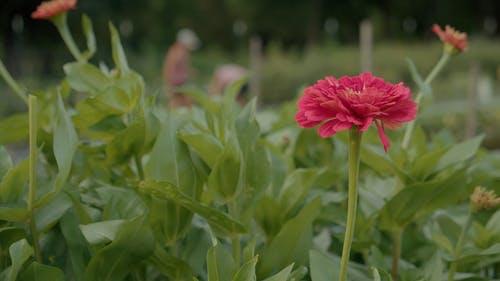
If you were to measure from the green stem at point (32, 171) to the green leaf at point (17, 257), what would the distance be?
1 cm

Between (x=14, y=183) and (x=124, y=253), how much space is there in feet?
0.54

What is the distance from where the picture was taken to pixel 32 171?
0.73 meters

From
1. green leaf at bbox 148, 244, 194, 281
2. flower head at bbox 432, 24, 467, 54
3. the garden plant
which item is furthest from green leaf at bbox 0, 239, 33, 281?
flower head at bbox 432, 24, 467, 54

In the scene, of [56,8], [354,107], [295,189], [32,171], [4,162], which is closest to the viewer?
[354,107]

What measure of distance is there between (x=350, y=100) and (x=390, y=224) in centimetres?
37

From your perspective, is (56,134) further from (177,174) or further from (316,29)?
(316,29)

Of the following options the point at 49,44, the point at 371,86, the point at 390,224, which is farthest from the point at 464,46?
the point at 49,44

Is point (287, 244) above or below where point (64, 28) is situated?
below

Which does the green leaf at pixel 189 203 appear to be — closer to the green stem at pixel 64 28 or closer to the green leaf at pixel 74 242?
the green leaf at pixel 74 242

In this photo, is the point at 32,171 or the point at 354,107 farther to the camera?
the point at 32,171

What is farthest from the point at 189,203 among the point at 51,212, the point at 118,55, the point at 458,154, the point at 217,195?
the point at 458,154

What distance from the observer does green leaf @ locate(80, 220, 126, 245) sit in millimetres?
738

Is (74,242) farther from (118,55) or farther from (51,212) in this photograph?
(118,55)

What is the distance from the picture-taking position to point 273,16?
80.0ft
